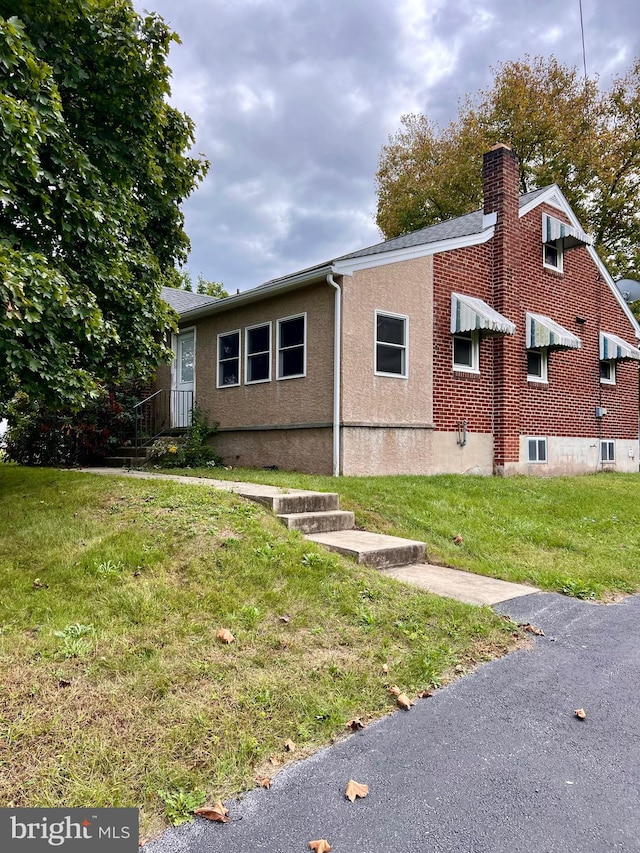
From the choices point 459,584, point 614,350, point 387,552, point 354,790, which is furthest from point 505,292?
point 354,790

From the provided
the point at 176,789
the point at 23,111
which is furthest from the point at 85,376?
the point at 176,789

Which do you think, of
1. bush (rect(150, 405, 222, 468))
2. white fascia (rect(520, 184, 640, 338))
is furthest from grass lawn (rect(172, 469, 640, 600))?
white fascia (rect(520, 184, 640, 338))

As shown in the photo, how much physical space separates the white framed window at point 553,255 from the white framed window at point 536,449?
4.16 m

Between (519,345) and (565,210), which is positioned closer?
(519,345)

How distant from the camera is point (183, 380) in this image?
1295cm

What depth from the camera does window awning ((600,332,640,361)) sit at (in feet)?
45.3

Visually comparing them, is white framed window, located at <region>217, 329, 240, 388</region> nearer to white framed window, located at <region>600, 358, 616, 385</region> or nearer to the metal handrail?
the metal handrail

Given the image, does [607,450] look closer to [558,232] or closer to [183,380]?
[558,232]

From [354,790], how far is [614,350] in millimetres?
14386

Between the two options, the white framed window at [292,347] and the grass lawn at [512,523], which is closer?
the grass lawn at [512,523]

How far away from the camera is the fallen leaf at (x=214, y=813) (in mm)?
1972

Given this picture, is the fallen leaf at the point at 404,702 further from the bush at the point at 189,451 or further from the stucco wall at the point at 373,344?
the bush at the point at 189,451

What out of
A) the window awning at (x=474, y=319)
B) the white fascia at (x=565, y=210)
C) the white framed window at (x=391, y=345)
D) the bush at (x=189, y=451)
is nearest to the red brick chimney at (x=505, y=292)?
the white fascia at (x=565, y=210)

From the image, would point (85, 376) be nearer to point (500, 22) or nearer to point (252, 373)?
point (252, 373)
